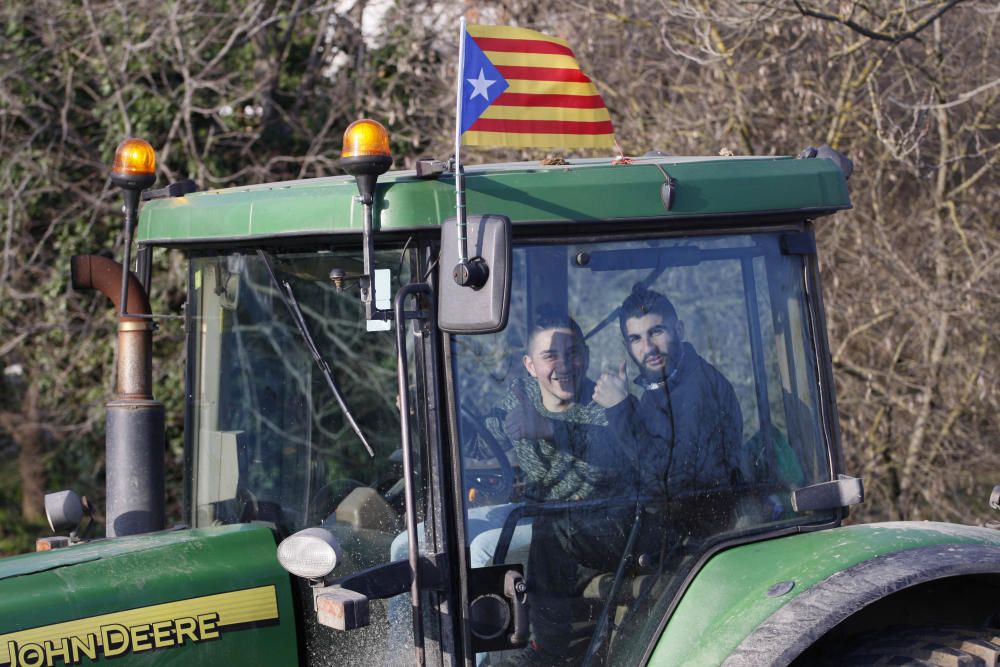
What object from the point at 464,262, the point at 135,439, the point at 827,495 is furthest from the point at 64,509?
the point at 827,495

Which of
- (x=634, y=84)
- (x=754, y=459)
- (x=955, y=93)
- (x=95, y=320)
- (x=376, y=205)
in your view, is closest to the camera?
(x=376, y=205)

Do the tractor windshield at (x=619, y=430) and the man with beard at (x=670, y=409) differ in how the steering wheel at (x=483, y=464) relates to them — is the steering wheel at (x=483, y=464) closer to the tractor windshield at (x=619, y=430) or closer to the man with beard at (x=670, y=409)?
the tractor windshield at (x=619, y=430)

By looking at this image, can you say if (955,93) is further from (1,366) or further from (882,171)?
(1,366)

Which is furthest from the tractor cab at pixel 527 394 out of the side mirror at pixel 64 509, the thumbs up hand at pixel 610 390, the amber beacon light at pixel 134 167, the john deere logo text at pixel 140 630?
the side mirror at pixel 64 509

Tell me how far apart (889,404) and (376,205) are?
5351mm

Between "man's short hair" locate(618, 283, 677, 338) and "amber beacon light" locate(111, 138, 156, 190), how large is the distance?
142 centimetres

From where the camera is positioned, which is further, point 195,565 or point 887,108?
point 887,108

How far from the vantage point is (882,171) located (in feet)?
23.8

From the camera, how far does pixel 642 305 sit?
9.34 feet

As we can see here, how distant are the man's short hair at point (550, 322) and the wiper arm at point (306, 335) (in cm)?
46

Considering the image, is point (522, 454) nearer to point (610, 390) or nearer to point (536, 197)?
point (610, 390)

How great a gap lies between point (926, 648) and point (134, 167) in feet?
7.97

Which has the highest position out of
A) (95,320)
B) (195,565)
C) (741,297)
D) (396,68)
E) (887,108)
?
(396,68)

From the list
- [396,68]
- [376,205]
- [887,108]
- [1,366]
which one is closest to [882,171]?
[887,108]
